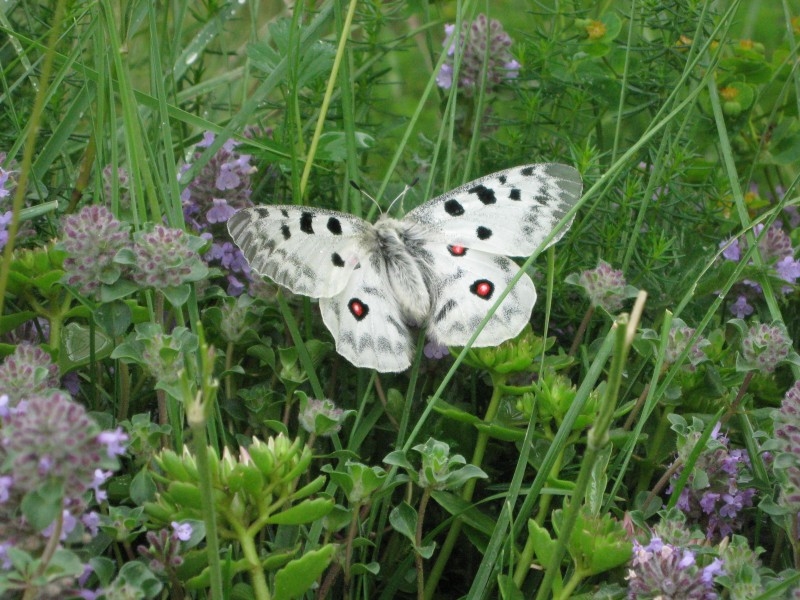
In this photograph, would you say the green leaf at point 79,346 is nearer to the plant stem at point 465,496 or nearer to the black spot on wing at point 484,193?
the plant stem at point 465,496

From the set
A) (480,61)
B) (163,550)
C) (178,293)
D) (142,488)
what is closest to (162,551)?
(163,550)

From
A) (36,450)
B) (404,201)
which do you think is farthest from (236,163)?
(36,450)

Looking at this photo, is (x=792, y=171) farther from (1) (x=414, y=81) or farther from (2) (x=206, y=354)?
(2) (x=206, y=354)

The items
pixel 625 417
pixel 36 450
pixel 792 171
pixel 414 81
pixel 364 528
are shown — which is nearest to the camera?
pixel 36 450

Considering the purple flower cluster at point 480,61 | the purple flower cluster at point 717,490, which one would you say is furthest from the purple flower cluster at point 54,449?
the purple flower cluster at point 480,61

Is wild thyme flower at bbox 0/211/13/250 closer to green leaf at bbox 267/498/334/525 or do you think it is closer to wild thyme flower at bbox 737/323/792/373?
green leaf at bbox 267/498/334/525
